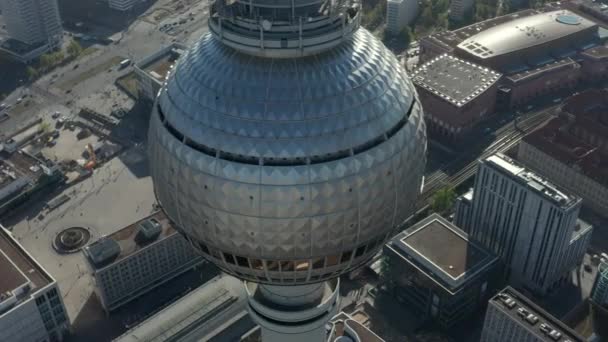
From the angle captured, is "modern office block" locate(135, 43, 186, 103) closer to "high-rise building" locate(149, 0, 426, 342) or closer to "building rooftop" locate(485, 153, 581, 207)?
"building rooftop" locate(485, 153, 581, 207)

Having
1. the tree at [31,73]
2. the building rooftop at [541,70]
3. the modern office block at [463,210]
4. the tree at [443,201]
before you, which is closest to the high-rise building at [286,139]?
the modern office block at [463,210]

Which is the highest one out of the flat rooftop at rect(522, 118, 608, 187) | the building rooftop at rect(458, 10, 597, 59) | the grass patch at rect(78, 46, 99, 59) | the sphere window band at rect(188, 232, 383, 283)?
the sphere window band at rect(188, 232, 383, 283)

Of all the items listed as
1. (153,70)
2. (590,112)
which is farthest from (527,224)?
(153,70)

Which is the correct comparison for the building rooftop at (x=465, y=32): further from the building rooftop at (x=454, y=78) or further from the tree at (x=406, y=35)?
the tree at (x=406, y=35)

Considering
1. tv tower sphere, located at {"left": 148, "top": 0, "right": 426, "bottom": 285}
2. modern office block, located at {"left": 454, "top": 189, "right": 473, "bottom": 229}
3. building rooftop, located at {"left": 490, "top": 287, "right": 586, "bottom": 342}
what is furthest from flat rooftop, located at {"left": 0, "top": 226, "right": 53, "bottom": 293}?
modern office block, located at {"left": 454, "top": 189, "right": 473, "bottom": 229}

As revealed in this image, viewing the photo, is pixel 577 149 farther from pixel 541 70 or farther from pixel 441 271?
pixel 441 271
